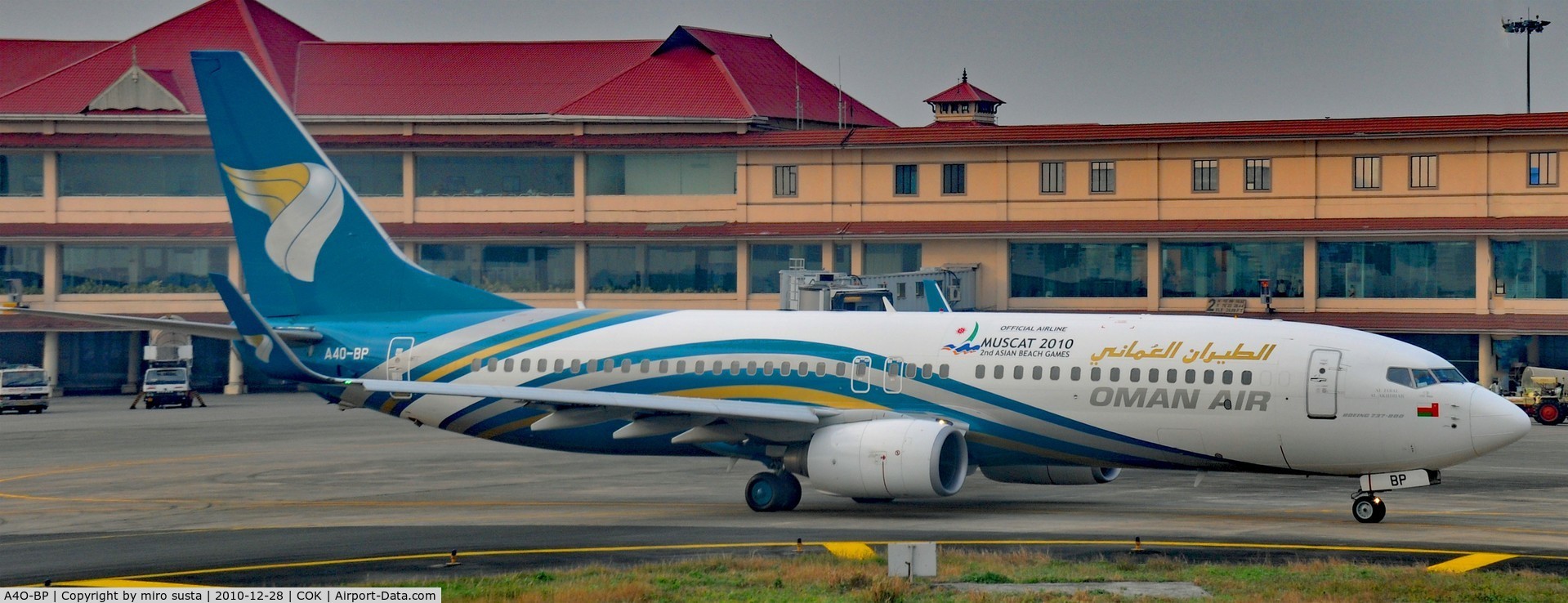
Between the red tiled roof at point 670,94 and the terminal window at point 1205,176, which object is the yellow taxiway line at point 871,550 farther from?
the red tiled roof at point 670,94

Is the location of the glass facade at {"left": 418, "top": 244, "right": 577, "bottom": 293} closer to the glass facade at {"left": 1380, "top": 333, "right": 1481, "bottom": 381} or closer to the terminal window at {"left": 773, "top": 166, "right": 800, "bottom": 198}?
the terminal window at {"left": 773, "top": 166, "right": 800, "bottom": 198}

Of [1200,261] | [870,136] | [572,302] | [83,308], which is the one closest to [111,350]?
[83,308]

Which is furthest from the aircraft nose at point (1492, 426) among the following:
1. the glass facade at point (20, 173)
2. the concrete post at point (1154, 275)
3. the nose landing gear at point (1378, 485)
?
the glass facade at point (20, 173)

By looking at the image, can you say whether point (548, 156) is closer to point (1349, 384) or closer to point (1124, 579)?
point (1349, 384)

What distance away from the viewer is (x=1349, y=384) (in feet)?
107

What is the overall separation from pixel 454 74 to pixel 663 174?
1607 centimetres

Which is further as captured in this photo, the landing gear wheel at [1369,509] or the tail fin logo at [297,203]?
the tail fin logo at [297,203]

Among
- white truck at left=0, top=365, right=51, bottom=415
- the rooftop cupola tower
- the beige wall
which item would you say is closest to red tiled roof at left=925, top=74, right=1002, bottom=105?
the rooftop cupola tower

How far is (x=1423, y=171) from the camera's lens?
7444 cm

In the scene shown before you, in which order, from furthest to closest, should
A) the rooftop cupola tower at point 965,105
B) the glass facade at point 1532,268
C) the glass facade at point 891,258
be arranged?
the rooftop cupola tower at point 965,105 < the glass facade at point 891,258 < the glass facade at point 1532,268

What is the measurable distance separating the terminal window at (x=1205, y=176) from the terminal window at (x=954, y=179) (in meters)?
10.4

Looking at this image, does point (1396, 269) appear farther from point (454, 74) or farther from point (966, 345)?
point (454, 74)

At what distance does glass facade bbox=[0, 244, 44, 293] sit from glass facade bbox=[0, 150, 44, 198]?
9.11ft

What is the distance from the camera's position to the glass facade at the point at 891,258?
3228 inches
